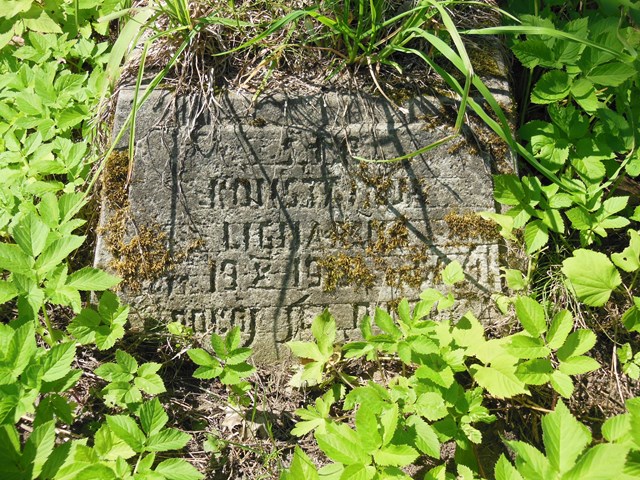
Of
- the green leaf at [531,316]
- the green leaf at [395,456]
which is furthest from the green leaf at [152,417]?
the green leaf at [531,316]

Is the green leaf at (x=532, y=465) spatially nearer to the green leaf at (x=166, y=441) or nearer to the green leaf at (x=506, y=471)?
the green leaf at (x=506, y=471)

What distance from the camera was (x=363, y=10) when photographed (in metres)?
2.45

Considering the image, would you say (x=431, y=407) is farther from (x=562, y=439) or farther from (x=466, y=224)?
(x=466, y=224)

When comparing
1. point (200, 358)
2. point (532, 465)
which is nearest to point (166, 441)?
point (200, 358)

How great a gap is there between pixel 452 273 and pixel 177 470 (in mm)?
1139

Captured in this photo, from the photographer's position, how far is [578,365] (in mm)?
2029

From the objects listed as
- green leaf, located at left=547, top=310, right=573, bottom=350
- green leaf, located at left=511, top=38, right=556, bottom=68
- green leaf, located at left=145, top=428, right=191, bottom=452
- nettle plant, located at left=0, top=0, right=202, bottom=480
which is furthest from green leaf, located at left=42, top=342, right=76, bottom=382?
green leaf, located at left=511, top=38, right=556, bottom=68

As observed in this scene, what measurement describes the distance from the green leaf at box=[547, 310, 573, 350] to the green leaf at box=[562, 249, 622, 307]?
20cm

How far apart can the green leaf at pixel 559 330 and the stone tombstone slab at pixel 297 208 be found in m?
0.43

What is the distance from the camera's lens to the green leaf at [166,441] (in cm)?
194

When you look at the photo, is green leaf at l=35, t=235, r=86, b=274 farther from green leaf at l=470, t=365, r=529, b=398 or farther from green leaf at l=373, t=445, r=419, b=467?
green leaf at l=470, t=365, r=529, b=398

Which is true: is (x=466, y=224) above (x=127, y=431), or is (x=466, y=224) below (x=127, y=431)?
above

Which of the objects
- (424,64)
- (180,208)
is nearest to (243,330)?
(180,208)

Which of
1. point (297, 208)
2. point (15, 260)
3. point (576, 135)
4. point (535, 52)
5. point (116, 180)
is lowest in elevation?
point (15, 260)
